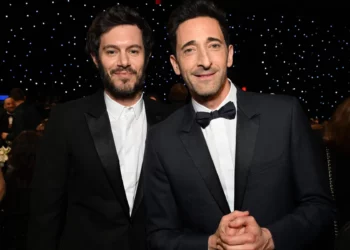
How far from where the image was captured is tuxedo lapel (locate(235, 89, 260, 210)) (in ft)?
5.45

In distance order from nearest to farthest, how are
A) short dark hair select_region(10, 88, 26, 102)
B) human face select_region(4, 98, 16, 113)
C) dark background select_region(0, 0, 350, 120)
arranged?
short dark hair select_region(10, 88, 26, 102) < human face select_region(4, 98, 16, 113) < dark background select_region(0, 0, 350, 120)

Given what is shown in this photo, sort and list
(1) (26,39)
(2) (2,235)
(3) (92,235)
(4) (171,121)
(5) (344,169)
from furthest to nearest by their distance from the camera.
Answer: (1) (26,39) < (2) (2,235) < (5) (344,169) < (3) (92,235) < (4) (171,121)

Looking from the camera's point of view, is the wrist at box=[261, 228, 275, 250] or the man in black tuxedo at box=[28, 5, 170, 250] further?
the man in black tuxedo at box=[28, 5, 170, 250]

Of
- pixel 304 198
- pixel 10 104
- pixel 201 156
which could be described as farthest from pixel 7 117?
pixel 304 198

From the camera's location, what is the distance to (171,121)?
1908 millimetres

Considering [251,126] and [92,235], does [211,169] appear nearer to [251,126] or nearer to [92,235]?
[251,126]

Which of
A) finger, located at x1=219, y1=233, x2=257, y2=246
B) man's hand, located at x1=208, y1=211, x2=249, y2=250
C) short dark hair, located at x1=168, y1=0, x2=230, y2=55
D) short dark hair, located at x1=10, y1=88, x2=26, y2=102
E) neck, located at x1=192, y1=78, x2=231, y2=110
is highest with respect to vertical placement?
short dark hair, located at x1=168, y1=0, x2=230, y2=55

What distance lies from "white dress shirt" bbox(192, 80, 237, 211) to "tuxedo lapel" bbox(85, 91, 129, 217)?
0.47 meters

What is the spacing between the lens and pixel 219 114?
1800 millimetres

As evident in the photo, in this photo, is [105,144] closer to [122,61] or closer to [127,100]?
[127,100]

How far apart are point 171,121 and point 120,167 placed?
1.24ft

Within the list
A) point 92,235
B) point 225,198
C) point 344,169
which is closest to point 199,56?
point 225,198

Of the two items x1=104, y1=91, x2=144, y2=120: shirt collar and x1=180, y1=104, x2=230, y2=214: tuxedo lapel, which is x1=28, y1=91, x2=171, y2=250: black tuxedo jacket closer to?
x1=104, y1=91, x2=144, y2=120: shirt collar

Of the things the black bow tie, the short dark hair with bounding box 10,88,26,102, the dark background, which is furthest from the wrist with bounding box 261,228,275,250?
the dark background
